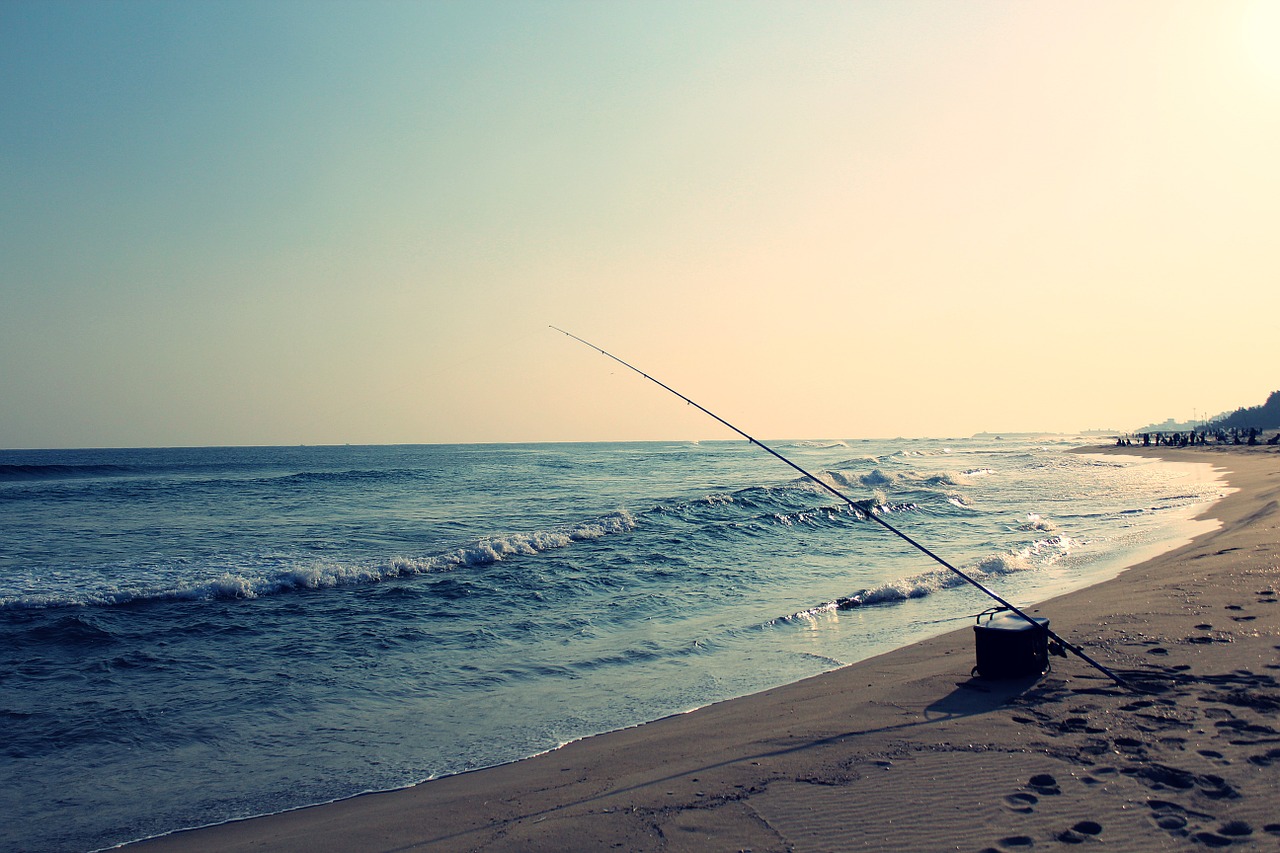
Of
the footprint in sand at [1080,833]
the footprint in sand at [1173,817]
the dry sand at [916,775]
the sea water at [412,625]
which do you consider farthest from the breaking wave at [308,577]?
the footprint in sand at [1173,817]

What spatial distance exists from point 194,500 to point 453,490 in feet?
32.0

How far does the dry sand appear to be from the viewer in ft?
11.3

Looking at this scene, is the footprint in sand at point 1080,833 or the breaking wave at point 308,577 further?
the breaking wave at point 308,577

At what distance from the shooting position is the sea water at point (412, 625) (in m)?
5.54

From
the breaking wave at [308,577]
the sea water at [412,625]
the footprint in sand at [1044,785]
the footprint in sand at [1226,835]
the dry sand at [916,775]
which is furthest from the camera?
the breaking wave at [308,577]

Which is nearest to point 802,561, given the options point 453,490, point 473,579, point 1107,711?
point 473,579

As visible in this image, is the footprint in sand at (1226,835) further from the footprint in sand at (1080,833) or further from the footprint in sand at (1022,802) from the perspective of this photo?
the footprint in sand at (1022,802)

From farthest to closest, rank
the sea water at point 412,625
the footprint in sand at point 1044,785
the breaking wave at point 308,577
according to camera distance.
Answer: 1. the breaking wave at point 308,577
2. the sea water at point 412,625
3. the footprint in sand at point 1044,785

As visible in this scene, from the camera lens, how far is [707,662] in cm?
791

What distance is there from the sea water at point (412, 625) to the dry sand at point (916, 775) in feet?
2.08

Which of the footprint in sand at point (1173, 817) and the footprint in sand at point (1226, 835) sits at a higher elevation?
the footprint in sand at point (1226, 835)

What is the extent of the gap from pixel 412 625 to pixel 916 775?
290 inches

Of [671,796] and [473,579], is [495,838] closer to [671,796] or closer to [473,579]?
[671,796]

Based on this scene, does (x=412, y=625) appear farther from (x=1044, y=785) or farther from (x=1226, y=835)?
(x=1226, y=835)
